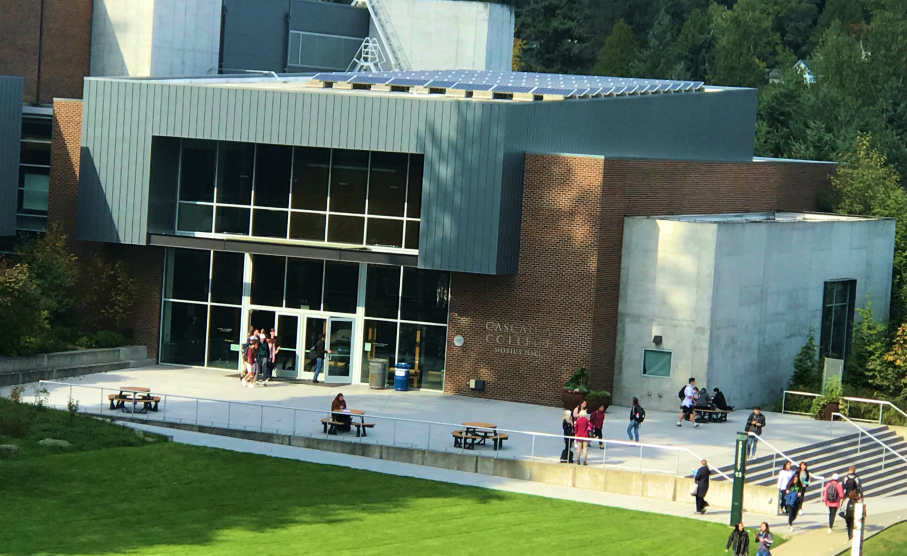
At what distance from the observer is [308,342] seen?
4134cm

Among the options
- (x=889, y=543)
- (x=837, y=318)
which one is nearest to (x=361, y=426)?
(x=889, y=543)

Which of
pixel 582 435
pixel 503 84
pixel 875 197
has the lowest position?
pixel 582 435

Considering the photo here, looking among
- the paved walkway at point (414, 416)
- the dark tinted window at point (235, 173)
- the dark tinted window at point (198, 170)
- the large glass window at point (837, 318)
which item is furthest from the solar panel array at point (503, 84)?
the paved walkway at point (414, 416)

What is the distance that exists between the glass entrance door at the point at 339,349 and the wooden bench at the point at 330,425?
25.3 ft

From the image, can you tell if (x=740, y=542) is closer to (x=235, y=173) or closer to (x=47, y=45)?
(x=235, y=173)

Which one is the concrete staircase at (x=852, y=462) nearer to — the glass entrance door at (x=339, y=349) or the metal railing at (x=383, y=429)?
the metal railing at (x=383, y=429)

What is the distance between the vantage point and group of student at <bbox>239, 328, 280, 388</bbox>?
39656 mm

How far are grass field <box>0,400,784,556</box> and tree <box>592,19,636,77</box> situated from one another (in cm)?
6949

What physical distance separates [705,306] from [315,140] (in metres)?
11.8

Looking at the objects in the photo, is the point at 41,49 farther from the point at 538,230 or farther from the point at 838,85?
the point at 838,85

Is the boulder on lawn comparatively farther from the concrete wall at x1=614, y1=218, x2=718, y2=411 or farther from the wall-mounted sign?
the concrete wall at x1=614, y1=218, x2=718, y2=411

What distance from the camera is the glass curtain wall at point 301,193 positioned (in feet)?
132

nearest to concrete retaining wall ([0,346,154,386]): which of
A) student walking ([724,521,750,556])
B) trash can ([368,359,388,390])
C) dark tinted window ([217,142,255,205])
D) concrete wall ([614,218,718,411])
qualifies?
dark tinted window ([217,142,255,205])

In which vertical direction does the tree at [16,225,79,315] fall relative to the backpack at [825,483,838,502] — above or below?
above
